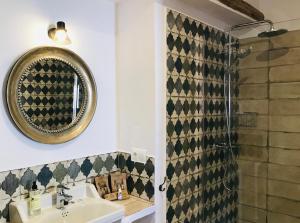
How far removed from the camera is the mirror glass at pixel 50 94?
5.78 ft

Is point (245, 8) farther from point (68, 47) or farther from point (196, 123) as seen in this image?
point (68, 47)

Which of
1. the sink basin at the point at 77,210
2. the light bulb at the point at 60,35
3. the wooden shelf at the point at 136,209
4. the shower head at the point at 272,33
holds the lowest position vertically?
the wooden shelf at the point at 136,209

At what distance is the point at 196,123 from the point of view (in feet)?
7.75

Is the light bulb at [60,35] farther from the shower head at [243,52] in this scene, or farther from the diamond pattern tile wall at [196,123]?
the shower head at [243,52]

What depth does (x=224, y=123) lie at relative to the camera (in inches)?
105

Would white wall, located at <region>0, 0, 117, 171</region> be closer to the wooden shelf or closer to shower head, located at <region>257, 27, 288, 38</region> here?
the wooden shelf

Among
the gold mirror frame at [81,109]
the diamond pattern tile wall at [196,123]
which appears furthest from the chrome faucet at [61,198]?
the diamond pattern tile wall at [196,123]

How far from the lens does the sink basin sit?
1.65 meters

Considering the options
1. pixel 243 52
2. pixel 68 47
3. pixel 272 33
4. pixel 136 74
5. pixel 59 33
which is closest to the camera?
pixel 59 33

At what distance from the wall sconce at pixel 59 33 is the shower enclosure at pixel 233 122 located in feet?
2.49

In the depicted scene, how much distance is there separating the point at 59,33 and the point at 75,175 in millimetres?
1006

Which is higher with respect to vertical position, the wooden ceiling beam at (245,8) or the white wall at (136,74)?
the wooden ceiling beam at (245,8)

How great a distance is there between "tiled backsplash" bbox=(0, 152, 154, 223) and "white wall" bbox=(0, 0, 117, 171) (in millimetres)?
50

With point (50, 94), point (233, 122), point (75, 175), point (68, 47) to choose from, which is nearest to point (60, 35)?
point (68, 47)
